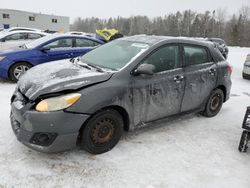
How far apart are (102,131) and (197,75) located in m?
2.06

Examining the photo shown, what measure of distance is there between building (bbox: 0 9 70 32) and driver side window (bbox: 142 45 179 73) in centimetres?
5049

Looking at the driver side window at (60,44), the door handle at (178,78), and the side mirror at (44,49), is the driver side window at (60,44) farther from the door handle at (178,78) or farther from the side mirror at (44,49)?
the door handle at (178,78)

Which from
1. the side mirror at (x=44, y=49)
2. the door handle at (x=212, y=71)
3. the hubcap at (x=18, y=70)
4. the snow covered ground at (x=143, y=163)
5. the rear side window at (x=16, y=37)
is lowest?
the snow covered ground at (x=143, y=163)

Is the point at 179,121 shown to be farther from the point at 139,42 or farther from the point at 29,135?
the point at 29,135

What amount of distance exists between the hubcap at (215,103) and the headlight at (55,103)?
3087mm

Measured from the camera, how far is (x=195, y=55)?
468 cm

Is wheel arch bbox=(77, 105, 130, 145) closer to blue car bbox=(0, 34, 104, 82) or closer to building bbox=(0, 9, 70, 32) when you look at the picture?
blue car bbox=(0, 34, 104, 82)

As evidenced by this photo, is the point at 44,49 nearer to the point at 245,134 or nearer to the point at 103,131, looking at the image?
the point at 103,131

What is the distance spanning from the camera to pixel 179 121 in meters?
4.93

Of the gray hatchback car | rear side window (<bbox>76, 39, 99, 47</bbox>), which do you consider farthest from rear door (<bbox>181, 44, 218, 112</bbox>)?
rear side window (<bbox>76, 39, 99, 47</bbox>)

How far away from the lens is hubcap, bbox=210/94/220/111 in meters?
5.17

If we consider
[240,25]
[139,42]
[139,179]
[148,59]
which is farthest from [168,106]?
[240,25]

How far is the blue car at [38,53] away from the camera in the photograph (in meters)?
6.86

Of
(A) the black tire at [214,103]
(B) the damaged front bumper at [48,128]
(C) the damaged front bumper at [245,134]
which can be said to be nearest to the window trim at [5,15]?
(A) the black tire at [214,103]
